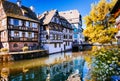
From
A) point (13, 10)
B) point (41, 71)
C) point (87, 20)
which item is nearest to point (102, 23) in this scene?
point (87, 20)

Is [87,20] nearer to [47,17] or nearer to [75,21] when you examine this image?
[47,17]

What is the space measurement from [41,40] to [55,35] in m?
5.41

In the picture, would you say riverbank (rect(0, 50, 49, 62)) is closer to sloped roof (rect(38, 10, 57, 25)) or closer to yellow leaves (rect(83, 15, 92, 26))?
sloped roof (rect(38, 10, 57, 25))

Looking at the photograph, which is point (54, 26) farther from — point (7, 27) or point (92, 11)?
point (92, 11)

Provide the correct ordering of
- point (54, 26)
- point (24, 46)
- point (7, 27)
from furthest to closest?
point (54, 26), point (24, 46), point (7, 27)

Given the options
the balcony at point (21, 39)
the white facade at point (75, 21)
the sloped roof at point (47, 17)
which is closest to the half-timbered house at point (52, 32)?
the sloped roof at point (47, 17)

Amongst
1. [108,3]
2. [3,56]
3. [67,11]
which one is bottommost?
[3,56]

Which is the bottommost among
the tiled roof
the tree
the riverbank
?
the riverbank

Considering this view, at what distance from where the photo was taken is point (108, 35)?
23.5 metres

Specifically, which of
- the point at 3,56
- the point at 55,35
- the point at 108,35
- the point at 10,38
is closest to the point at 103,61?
the point at 108,35

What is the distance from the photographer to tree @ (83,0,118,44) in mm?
23156

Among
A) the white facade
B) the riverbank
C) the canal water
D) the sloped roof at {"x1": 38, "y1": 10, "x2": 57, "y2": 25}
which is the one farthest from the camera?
the white facade

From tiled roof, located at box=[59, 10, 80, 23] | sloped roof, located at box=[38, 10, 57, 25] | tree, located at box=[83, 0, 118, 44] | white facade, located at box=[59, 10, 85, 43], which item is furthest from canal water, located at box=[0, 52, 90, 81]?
tiled roof, located at box=[59, 10, 80, 23]

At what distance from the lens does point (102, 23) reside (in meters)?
24.6
